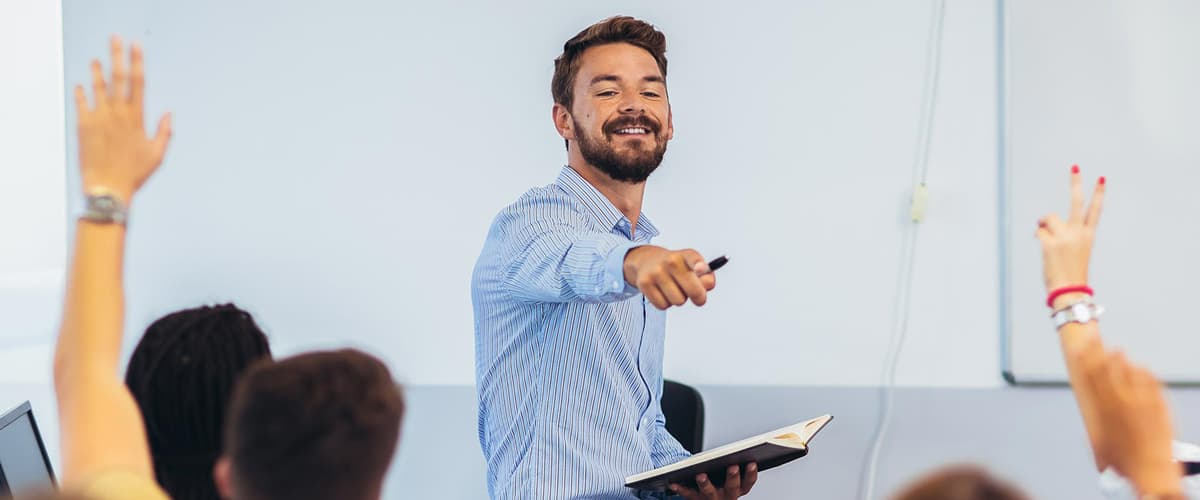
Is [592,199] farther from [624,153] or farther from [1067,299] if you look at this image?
[1067,299]

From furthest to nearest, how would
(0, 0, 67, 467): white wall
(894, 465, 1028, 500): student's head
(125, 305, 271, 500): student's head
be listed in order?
(0, 0, 67, 467): white wall, (125, 305, 271, 500): student's head, (894, 465, 1028, 500): student's head

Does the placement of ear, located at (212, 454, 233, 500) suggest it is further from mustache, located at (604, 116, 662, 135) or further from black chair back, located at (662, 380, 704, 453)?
black chair back, located at (662, 380, 704, 453)

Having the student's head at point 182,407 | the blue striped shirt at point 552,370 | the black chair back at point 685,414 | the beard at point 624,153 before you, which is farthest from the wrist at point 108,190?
the black chair back at point 685,414

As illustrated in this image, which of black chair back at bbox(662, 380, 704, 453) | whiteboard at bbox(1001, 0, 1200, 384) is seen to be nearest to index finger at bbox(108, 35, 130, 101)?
black chair back at bbox(662, 380, 704, 453)

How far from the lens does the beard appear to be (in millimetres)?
2023

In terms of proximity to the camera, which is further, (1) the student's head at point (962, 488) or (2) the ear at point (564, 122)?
(2) the ear at point (564, 122)

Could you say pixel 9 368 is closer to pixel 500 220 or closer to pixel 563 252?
pixel 500 220

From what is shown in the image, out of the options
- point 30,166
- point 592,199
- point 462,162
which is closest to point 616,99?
point 592,199

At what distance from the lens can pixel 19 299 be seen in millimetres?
2891

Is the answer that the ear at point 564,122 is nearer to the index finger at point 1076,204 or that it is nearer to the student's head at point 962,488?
the index finger at point 1076,204

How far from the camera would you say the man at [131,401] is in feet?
3.01

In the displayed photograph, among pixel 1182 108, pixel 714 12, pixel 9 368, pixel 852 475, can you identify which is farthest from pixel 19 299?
pixel 1182 108

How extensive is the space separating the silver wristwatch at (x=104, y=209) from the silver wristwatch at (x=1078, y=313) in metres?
0.94

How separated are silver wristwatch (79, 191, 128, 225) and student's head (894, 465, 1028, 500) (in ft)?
2.34
